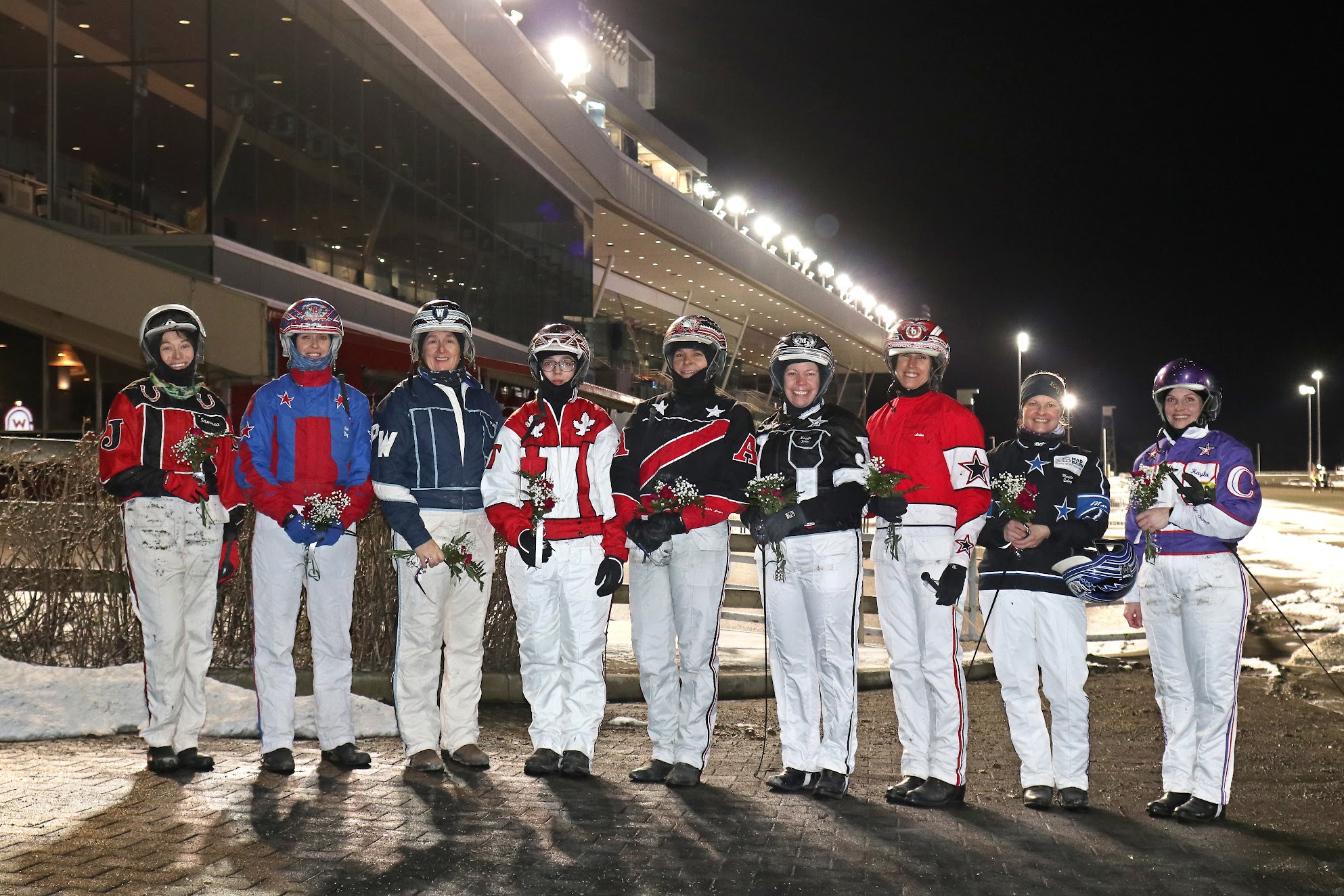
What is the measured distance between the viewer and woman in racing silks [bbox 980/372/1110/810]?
21.5 ft

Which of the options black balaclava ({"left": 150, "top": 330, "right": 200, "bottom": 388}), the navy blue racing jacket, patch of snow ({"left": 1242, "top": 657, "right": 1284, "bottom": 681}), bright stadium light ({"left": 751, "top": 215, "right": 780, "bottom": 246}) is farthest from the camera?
bright stadium light ({"left": 751, "top": 215, "right": 780, "bottom": 246})

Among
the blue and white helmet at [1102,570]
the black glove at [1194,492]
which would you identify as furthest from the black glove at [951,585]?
the black glove at [1194,492]

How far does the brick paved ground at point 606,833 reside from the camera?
5.04 m

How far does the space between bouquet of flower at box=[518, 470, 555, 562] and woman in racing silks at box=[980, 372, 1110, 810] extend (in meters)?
2.34

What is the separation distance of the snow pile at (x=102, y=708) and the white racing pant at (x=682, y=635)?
1.99 metres

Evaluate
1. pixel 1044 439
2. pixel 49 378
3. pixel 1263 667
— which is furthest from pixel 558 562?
pixel 49 378

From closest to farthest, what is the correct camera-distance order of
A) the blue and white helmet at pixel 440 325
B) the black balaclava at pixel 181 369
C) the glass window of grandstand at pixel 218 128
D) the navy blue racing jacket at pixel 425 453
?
the navy blue racing jacket at pixel 425 453 < the black balaclava at pixel 181 369 < the blue and white helmet at pixel 440 325 < the glass window of grandstand at pixel 218 128

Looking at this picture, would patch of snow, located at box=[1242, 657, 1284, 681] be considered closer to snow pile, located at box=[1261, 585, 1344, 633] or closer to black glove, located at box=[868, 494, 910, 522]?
snow pile, located at box=[1261, 585, 1344, 633]

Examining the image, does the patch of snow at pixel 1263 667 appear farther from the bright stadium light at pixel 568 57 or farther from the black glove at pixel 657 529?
the bright stadium light at pixel 568 57

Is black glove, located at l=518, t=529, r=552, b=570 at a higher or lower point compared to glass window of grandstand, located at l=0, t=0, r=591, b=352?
lower

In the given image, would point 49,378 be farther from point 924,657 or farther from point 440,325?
point 924,657

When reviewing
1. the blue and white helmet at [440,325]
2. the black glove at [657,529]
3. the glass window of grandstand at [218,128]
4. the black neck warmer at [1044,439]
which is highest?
the glass window of grandstand at [218,128]

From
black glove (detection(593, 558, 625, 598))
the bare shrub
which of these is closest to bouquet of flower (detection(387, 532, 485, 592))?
black glove (detection(593, 558, 625, 598))

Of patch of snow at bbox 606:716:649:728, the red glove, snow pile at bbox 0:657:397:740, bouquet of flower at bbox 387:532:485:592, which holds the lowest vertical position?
patch of snow at bbox 606:716:649:728
